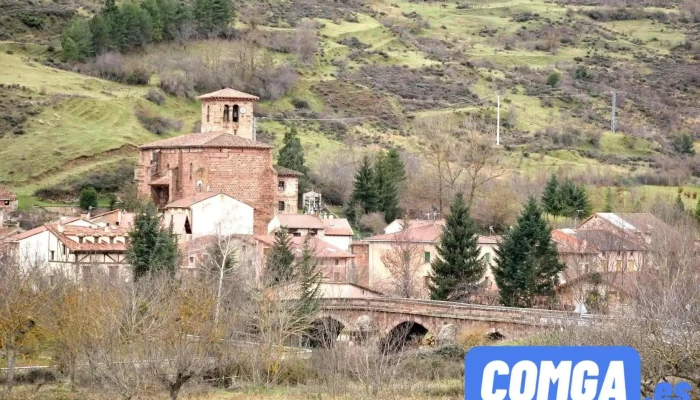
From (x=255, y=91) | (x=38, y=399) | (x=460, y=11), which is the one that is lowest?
(x=38, y=399)

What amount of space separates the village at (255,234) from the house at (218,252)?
10 centimetres

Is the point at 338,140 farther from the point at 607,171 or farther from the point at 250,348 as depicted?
the point at 250,348

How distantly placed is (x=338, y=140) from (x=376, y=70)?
25.8 metres

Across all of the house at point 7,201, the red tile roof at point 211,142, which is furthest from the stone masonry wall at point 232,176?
the house at point 7,201

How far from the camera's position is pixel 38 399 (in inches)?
1355

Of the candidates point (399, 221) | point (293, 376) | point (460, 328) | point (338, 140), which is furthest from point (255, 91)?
point (293, 376)

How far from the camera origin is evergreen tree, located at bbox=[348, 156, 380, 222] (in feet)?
244

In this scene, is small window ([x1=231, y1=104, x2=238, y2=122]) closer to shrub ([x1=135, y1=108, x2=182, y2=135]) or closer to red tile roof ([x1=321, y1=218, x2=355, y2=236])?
red tile roof ([x1=321, y1=218, x2=355, y2=236])

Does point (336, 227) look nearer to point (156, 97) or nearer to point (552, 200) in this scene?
point (552, 200)

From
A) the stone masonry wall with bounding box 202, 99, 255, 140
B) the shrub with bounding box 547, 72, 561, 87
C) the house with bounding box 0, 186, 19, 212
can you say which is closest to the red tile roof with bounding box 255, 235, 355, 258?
the stone masonry wall with bounding box 202, 99, 255, 140

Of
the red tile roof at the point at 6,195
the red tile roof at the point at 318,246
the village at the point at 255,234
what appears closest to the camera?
the village at the point at 255,234

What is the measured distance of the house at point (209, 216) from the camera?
61778 mm

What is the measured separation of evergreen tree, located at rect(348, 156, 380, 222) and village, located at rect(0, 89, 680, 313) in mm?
1806

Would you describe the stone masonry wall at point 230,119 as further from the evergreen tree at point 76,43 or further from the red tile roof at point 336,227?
the evergreen tree at point 76,43
